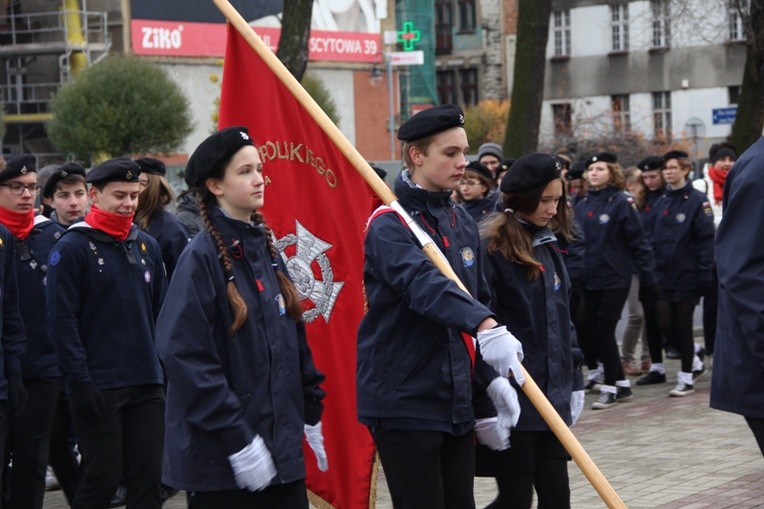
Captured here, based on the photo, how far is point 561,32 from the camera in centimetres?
6234

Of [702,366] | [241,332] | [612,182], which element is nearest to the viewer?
[241,332]

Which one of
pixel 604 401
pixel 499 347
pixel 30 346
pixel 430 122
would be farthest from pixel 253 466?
pixel 604 401

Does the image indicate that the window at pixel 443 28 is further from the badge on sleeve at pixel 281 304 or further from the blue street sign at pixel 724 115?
the badge on sleeve at pixel 281 304

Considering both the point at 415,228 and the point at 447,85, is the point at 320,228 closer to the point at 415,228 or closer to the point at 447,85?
the point at 415,228

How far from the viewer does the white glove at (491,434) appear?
5.76 metres

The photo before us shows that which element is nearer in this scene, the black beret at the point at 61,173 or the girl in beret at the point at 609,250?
the black beret at the point at 61,173

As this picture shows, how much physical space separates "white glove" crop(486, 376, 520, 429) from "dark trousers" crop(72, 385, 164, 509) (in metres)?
2.10

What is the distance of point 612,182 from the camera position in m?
12.9

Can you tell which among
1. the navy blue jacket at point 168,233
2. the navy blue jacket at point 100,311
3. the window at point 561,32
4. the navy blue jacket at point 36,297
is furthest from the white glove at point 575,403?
the window at point 561,32

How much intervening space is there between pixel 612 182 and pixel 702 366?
7.49 ft

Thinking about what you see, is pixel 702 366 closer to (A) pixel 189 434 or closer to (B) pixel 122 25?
(A) pixel 189 434

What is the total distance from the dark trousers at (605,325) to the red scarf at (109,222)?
6.13 metres

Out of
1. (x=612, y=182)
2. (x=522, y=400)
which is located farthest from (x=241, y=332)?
(x=612, y=182)

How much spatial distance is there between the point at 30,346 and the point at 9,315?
79cm
